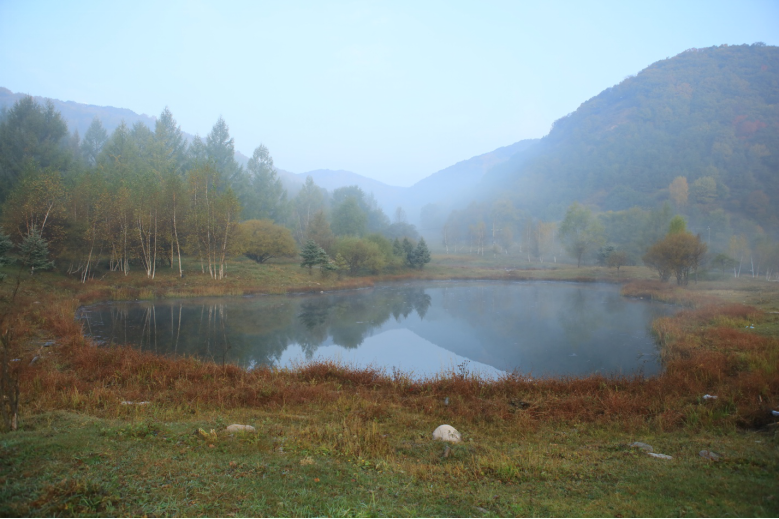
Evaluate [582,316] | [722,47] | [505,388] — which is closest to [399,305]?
[582,316]

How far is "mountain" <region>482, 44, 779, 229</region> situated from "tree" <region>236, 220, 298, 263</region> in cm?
7712

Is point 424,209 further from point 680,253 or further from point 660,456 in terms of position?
point 660,456

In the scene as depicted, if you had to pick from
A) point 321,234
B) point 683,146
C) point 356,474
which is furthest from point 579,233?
point 683,146

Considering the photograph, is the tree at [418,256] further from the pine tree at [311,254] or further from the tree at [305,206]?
the tree at [305,206]

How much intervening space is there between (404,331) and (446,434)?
56.3ft

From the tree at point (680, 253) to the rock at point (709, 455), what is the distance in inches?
1425

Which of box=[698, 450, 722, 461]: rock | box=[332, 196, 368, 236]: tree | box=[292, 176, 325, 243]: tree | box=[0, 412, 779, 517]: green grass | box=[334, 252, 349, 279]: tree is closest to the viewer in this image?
box=[0, 412, 779, 517]: green grass

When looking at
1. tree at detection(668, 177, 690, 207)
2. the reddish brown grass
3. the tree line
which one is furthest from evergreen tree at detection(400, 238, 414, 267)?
tree at detection(668, 177, 690, 207)

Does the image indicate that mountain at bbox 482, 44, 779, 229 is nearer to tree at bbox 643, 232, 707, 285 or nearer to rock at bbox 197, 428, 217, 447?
tree at bbox 643, 232, 707, 285

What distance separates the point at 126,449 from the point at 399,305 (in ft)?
93.9

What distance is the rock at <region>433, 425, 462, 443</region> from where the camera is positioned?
7017mm

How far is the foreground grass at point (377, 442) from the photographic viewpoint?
14.1 ft

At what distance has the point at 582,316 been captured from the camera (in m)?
28.5

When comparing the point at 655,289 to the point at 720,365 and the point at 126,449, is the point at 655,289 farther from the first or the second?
the point at 126,449
